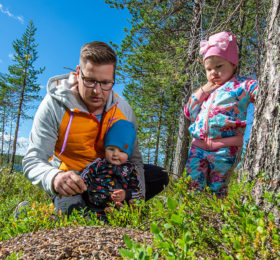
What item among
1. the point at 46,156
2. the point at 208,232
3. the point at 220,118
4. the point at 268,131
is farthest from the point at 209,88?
the point at 208,232

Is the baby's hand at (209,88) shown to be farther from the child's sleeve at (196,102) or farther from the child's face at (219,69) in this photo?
the child's face at (219,69)

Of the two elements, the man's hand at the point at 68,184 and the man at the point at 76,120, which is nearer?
the man's hand at the point at 68,184

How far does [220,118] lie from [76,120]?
5.99 feet

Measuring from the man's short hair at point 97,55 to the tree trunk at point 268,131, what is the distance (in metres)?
1.64

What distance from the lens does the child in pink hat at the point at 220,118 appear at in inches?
125

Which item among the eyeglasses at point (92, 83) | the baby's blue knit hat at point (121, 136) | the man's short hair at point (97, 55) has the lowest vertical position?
the baby's blue knit hat at point (121, 136)

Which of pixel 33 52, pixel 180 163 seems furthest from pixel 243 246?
pixel 33 52

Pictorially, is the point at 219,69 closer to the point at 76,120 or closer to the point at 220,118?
the point at 220,118

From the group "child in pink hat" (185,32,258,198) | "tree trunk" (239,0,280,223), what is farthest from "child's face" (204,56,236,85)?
"tree trunk" (239,0,280,223)

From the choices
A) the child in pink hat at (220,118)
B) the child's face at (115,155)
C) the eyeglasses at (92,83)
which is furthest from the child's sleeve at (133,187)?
the eyeglasses at (92,83)

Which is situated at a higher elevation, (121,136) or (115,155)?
(121,136)

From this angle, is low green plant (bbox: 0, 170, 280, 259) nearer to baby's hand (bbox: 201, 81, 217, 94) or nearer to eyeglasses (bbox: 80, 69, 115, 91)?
eyeglasses (bbox: 80, 69, 115, 91)

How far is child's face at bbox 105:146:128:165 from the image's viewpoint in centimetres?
292

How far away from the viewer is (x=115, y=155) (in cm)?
292
